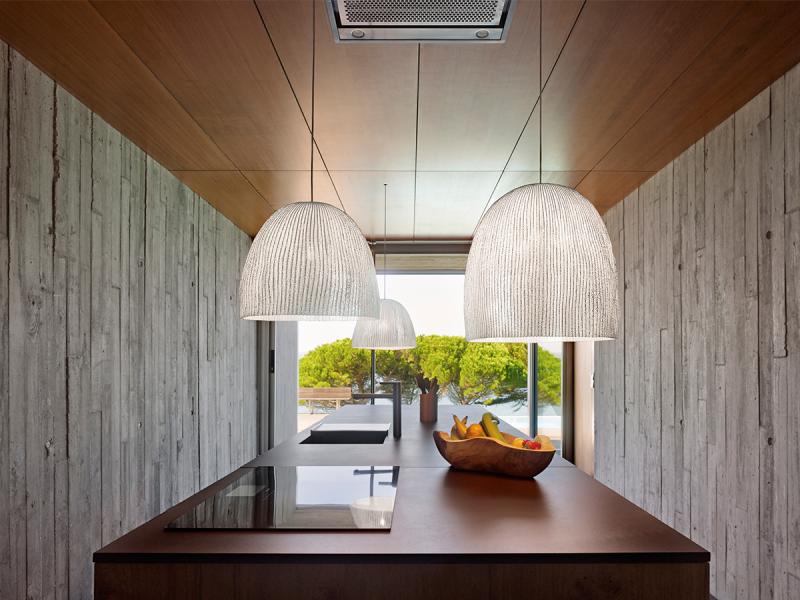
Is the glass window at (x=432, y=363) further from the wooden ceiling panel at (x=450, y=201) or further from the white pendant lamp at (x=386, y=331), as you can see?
the white pendant lamp at (x=386, y=331)

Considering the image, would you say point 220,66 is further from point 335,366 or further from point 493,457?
point 335,366

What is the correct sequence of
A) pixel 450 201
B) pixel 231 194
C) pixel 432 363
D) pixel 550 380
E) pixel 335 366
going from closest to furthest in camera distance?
pixel 231 194 < pixel 450 201 < pixel 550 380 < pixel 335 366 < pixel 432 363

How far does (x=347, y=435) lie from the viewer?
284 cm

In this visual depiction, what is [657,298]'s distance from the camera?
369 cm

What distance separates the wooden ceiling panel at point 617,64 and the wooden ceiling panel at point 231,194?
1.84 metres

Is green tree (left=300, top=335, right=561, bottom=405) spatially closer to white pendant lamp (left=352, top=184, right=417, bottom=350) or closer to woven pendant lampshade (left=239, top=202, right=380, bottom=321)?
white pendant lamp (left=352, top=184, right=417, bottom=350)

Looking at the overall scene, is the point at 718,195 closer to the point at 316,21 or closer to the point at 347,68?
the point at 347,68

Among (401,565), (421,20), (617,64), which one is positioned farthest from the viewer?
(617,64)

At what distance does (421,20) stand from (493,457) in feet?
4.21

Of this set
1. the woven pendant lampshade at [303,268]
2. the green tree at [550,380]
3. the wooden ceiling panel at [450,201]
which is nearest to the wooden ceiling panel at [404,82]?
the wooden ceiling panel at [450,201]

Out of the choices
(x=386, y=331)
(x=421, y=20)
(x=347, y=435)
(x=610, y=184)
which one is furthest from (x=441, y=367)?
(x=421, y=20)

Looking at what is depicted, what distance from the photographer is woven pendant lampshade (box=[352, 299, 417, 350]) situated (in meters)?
3.79

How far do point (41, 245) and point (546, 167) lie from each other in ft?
8.70

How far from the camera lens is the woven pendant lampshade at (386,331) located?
379 centimetres
